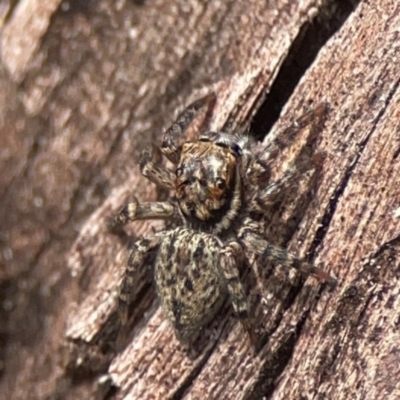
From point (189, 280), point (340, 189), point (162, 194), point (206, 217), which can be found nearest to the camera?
point (340, 189)

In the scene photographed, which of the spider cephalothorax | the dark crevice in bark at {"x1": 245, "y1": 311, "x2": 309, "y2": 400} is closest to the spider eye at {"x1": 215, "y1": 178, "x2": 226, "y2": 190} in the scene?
the spider cephalothorax

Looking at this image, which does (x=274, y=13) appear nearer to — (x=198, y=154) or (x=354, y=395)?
(x=198, y=154)

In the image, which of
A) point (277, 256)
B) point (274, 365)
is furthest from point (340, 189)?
point (274, 365)

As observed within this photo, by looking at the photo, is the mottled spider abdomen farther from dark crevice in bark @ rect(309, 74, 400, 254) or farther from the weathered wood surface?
dark crevice in bark @ rect(309, 74, 400, 254)

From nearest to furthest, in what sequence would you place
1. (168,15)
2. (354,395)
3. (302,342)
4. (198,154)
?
(354,395) < (302,342) < (198,154) < (168,15)

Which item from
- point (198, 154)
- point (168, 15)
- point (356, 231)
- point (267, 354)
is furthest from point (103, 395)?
point (168, 15)

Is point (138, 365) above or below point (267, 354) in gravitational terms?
below

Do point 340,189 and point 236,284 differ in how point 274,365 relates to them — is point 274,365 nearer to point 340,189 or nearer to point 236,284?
point 236,284
